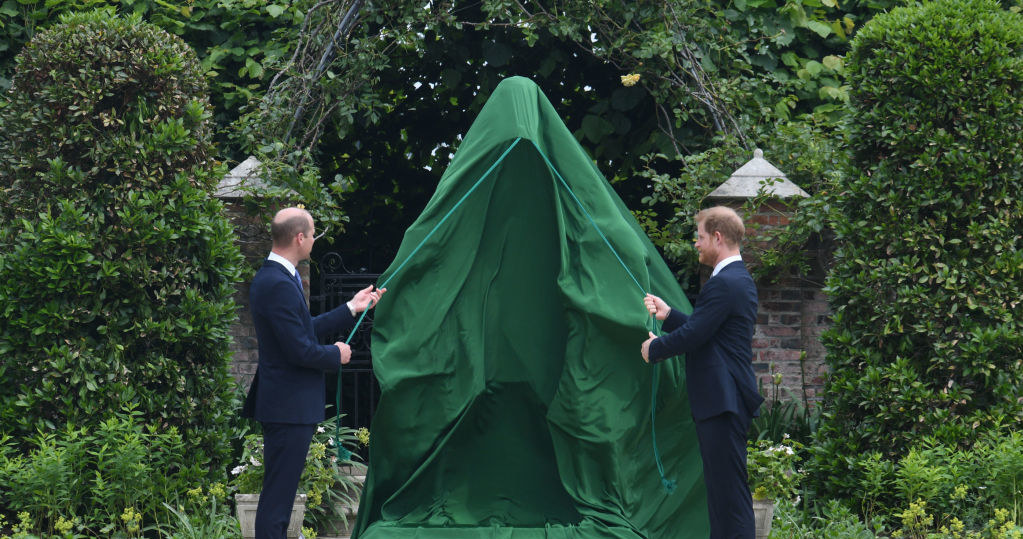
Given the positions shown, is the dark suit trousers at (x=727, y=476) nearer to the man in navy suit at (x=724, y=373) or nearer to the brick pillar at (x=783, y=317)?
the man in navy suit at (x=724, y=373)

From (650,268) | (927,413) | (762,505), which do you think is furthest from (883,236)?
(762,505)

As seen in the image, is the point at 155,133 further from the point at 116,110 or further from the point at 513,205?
the point at 513,205

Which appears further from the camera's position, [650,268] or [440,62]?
[440,62]

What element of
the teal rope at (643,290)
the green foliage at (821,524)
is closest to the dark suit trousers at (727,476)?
the teal rope at (643,290)

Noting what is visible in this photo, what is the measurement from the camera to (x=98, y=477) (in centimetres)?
429

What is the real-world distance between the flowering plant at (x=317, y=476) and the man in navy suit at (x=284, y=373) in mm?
746

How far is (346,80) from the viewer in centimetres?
600

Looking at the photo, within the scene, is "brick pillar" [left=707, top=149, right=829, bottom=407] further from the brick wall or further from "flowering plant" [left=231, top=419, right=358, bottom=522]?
"flowering plant" [left=231, top=419, right=358, bottom=522]

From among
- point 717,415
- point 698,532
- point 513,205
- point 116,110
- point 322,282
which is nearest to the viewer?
point 717,415

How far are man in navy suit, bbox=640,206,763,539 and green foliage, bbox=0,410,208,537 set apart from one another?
2381 millimetres

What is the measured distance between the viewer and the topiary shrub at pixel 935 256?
14.6ft

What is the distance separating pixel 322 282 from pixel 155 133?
1.52 meters

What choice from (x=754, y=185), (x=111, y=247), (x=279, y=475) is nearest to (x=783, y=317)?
(x=754, y=185)

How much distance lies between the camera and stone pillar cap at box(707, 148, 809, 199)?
5527 mm
